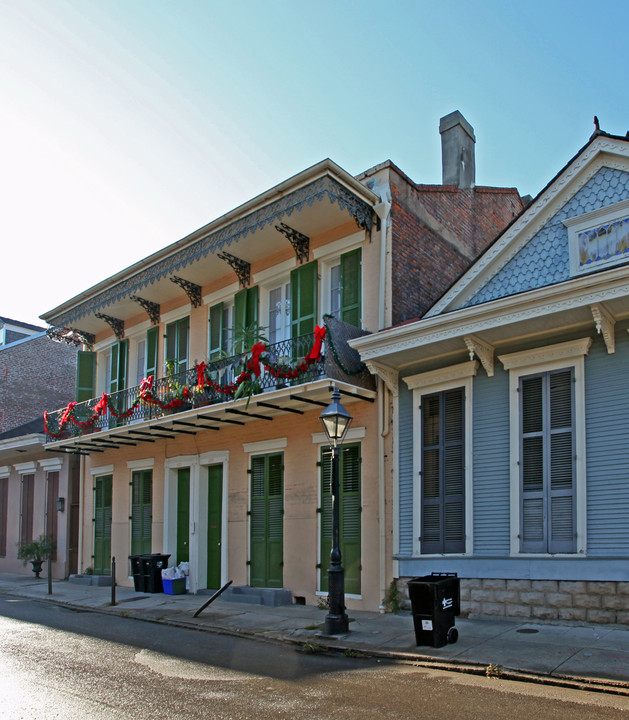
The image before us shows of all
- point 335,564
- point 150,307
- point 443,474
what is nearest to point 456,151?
point 443,474

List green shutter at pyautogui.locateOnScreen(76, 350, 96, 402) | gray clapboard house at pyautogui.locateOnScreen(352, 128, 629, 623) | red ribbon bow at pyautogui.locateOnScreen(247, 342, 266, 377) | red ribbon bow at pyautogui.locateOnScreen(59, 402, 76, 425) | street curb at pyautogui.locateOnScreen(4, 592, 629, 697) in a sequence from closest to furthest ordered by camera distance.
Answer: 1. street curb at pyautogui.locateOnScreen(4, 592, 629, 697)
2. gray clapboard house at pyautogui.locateOnScreen(352, 128, 629, 623)
3. red ribbon bow at pyautogui.locateOnScreen(247, 342, 266, 377)
4. red ribbon bow at pyautogui.locateOnScreen(59, 402, 76, 425)
5. green shutter at pyautogui.locateOnScreen(76, 350, 96, 402)

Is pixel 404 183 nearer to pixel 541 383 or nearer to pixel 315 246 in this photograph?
pixel 315 246

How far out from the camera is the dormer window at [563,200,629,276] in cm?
1031

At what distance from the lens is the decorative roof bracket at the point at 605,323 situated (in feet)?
30.0

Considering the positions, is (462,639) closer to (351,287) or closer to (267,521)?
(267,521)

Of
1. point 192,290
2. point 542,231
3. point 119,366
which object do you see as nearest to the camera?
point 542,231

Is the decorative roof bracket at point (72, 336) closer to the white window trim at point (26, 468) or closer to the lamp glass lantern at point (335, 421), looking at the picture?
the white window trim at point (26, 468)

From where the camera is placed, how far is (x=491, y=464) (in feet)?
34.6

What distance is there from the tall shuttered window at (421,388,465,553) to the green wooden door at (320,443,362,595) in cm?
144

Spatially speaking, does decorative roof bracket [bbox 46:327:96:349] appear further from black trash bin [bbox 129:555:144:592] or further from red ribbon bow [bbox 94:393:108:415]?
black trash bin [bbox 129:555:144:592]

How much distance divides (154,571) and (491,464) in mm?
8213

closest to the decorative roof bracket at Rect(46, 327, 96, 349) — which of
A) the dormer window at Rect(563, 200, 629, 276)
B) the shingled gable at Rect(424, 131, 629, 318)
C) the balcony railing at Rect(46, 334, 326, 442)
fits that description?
the balcony railing at Rect(46, 334, 326, 442)

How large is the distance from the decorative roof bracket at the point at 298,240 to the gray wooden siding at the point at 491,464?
467 cm

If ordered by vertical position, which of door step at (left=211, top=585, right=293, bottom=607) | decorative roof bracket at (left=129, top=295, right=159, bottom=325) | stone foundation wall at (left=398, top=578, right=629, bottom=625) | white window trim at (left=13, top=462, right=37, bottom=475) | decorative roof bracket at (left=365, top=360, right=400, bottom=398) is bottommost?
door step at (left=211, top=585, right=293, bottom=607)
